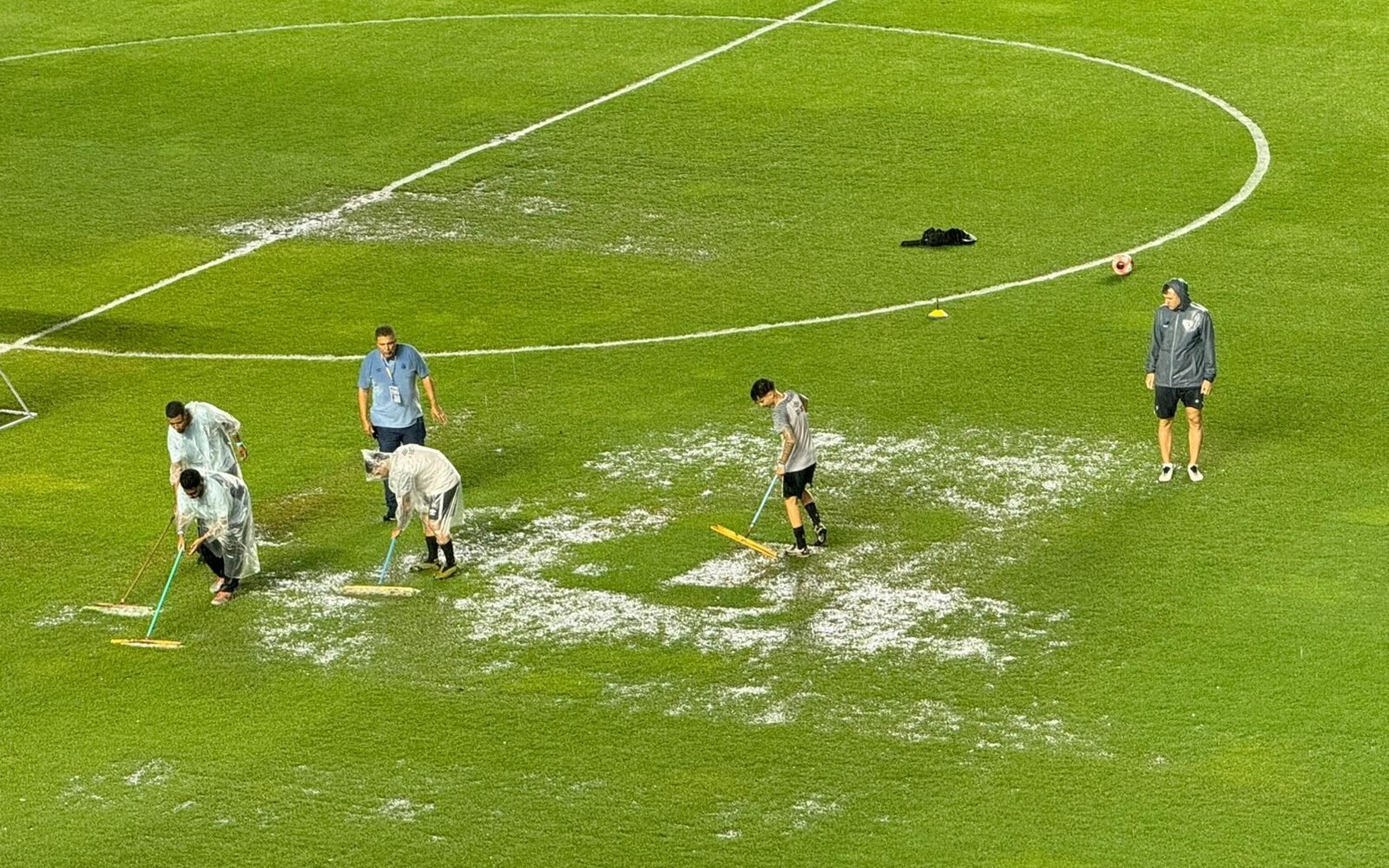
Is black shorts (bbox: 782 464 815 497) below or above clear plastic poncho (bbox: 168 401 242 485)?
below

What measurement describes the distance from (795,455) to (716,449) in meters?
2.70

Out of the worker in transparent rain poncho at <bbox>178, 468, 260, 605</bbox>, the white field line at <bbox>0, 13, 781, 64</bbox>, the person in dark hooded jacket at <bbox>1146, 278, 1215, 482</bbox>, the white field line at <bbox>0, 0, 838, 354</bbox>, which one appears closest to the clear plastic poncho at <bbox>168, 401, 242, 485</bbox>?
the worker in transparent rain poncho at <bbox>178, 468, 260, 605</bbox>

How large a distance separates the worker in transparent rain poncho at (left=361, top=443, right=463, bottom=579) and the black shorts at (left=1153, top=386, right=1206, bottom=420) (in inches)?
257

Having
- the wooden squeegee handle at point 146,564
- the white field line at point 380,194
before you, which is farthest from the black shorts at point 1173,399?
the white field line at point 380,194

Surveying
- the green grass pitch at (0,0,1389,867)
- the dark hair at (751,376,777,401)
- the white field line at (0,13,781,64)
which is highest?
the white field line at (0,13,781,64)

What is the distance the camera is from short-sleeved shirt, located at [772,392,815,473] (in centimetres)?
1788

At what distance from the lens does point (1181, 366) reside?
19156mm

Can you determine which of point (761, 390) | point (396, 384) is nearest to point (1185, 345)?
point (761, 390)

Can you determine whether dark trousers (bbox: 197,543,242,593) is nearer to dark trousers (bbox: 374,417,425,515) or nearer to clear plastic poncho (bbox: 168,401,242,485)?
clear plastic poncho (bbox: 168,401,242,485)

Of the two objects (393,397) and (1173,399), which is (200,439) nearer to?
(393,397)

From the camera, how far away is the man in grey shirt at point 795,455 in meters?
17.9

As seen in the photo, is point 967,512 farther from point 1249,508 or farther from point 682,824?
point 682,824

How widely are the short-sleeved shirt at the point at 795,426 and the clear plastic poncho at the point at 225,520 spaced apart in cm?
468

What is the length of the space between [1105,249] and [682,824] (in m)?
13.9
